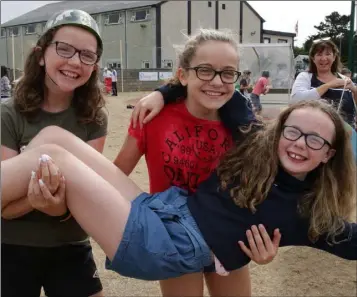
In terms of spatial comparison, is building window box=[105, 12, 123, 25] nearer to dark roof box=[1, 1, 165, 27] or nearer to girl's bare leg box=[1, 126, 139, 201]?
dark roof box=[1, 1, 165, 27]

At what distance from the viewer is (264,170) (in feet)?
6.33

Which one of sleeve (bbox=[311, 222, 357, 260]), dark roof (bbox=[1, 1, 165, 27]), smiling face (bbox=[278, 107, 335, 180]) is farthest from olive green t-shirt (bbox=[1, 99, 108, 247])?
dark roof (bbox=[1, 1, 165, 27])

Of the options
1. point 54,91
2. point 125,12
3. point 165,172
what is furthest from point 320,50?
point 125,12

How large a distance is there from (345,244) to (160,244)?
0.76 metres

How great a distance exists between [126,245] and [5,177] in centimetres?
52

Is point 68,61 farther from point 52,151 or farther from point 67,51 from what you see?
point 52,151

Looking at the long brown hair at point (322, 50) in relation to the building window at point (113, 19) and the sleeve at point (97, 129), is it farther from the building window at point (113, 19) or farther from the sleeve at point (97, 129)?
the building window at point (113, 19)

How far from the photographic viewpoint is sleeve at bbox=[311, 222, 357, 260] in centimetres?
183

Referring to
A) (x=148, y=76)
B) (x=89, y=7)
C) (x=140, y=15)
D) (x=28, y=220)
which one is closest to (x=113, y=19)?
(x=140, y=15)

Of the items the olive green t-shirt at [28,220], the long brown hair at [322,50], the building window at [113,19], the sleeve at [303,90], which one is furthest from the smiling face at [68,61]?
the building window at [113,19]

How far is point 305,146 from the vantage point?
6.30 feet

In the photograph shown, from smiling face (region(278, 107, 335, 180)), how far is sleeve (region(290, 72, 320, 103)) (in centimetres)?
152

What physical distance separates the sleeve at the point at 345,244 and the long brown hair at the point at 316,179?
1.2 inches

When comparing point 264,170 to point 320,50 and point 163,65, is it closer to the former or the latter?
point 320,50
